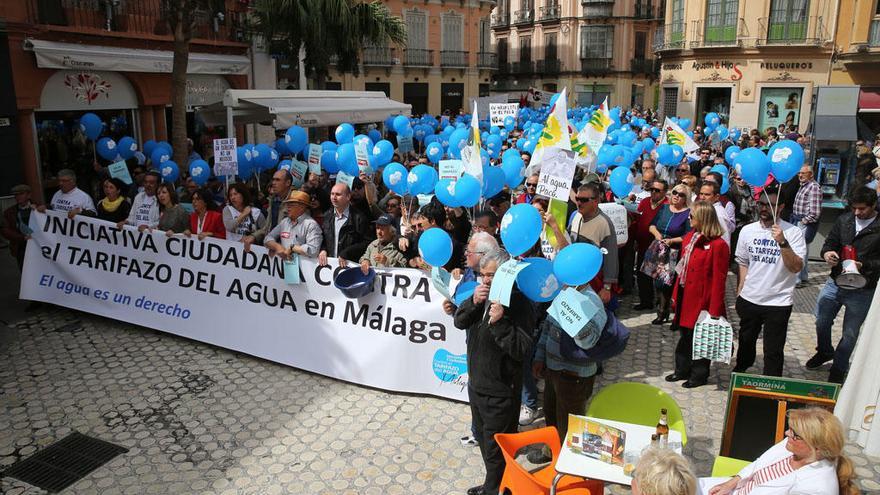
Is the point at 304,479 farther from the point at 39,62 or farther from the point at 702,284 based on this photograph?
the point at 39,62

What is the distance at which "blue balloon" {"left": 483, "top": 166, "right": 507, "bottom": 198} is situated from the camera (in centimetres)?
674

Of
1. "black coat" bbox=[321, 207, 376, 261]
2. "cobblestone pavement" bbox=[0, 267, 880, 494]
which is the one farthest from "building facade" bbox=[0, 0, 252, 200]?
"black coat" bbox=[321, 207, 376, 261]

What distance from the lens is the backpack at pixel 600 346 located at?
402 centimetres

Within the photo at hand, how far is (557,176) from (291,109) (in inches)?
336

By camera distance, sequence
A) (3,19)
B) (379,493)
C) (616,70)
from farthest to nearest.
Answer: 1. (616,70)
2. (3,19)
3. (379,493)

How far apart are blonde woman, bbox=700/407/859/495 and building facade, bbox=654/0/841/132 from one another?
24.1m

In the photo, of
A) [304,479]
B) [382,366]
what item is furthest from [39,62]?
[304,479]

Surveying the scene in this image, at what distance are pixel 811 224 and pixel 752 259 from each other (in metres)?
3.59

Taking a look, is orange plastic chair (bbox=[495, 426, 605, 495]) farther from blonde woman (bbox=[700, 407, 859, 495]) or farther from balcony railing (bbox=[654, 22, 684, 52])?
balcony railing (bbox=[654, 22, 684, 52])

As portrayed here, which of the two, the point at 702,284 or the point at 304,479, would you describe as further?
the point at 702,284

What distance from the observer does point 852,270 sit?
541 cm

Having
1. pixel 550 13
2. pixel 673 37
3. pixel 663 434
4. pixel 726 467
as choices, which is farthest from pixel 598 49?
pixel 663 434

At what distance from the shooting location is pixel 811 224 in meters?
8.25

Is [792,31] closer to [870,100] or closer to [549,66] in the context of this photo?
Result: [870,100]
